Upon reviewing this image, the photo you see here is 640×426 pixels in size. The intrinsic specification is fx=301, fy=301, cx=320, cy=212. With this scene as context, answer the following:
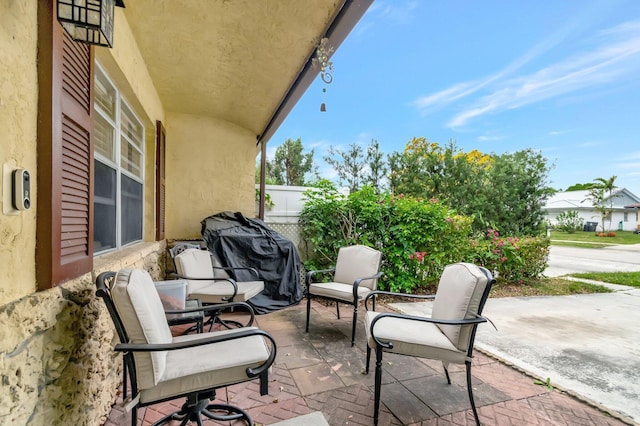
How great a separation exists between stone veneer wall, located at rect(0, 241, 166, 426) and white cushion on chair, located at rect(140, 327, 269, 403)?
357mm

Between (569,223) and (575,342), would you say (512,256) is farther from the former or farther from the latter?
(569,223)

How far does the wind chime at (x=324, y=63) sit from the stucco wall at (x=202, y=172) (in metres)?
2.93

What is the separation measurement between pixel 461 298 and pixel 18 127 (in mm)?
2393

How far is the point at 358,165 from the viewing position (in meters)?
11.9

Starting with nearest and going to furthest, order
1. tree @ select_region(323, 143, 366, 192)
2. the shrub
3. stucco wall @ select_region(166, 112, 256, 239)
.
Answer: stucco wall @ select_region(166, 112, 256, 239)
tree @ select_region(323, 143, 366, 192)
the shrub

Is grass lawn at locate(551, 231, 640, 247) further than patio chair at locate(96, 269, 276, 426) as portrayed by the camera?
Yes

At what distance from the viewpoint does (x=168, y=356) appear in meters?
1.71

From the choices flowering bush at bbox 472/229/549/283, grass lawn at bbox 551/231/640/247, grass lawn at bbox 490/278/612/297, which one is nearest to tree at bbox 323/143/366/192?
flowering bush at bbox 472/229/549/283

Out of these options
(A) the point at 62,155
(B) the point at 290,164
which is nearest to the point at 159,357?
(A) the point at 62,155

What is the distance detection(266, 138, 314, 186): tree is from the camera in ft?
45.9

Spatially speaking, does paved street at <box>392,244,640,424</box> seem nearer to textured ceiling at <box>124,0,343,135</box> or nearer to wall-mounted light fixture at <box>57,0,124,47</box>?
textured ceiling at <box>124,0,343,135</box>

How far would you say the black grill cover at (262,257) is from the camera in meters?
4.11

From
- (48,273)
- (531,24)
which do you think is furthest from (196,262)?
(531,24)

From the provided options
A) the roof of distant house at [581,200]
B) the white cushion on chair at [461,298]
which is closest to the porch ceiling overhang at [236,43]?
the white cushion on chair at [461,298]
